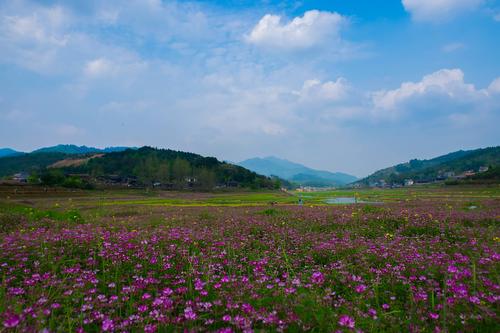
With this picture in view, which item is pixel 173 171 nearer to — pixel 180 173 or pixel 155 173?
pixel 180 173

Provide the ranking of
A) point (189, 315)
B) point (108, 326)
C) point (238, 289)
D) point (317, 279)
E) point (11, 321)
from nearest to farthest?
point (11, 321) → point (108, 326) → point (189, 315) → point (238, 289) → point (317, 279)

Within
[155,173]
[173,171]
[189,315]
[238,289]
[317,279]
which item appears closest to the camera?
[189,315]

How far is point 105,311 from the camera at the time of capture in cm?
363

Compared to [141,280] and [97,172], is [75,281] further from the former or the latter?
[97,172]

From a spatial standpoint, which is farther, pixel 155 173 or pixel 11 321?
pixel 155 173

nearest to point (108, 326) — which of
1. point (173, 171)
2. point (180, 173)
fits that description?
point (180, 173)

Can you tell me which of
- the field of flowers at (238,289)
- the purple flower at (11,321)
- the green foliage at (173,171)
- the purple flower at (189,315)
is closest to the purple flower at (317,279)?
the field of flowers at (238,289)

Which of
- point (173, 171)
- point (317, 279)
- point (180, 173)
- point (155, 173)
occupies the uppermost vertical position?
point (173, 171)

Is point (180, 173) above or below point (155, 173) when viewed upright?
below

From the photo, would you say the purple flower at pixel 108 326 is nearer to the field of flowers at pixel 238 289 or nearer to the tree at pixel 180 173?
the field of flowers at pixel 238 289

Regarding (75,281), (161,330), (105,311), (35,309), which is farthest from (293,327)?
(75,281)

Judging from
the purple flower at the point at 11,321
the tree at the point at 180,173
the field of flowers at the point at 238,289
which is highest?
the tree at the point at 180,173

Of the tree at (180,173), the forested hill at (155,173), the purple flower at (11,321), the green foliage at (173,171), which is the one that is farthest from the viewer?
the tree at (180,173)

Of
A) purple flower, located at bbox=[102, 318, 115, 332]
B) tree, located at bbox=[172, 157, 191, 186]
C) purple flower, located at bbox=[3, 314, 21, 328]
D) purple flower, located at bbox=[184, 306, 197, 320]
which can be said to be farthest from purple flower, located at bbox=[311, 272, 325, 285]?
tree, located at bbox=[172, 157, 191, 186]
